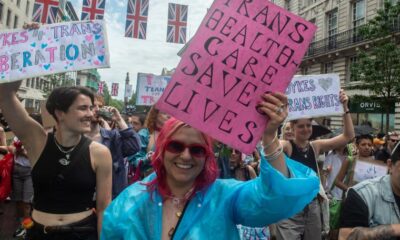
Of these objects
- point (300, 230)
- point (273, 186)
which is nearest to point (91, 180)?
point (273, 186)

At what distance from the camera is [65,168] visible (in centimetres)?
259

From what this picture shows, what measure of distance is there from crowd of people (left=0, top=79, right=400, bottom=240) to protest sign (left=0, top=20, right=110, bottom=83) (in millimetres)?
349

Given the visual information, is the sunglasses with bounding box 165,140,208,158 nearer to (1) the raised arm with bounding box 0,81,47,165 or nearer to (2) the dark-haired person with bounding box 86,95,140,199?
(1) the raised arm with bounding box 0,81,47,165

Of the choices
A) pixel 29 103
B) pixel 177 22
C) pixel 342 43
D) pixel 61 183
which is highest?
Answer: pixel 342 43

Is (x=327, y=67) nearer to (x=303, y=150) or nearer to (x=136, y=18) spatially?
(x=136, y=18)

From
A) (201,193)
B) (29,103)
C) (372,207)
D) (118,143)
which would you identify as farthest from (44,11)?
(29,103)

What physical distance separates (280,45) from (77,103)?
66.4 inches

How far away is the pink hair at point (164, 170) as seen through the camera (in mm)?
1817

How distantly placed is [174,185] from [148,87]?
7780 mm

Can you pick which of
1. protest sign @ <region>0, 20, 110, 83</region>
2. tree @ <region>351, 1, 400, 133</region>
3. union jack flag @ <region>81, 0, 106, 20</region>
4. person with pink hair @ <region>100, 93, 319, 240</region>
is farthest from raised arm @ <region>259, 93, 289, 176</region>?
tree @ <region>351, 1, 400, 133</region>

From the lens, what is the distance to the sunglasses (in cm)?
179

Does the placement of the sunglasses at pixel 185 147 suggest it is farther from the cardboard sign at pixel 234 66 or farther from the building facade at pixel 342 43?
the building facade at pixel 342 43

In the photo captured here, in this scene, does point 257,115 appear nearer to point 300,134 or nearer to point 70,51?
point 70,51

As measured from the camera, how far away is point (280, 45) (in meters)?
1.79
